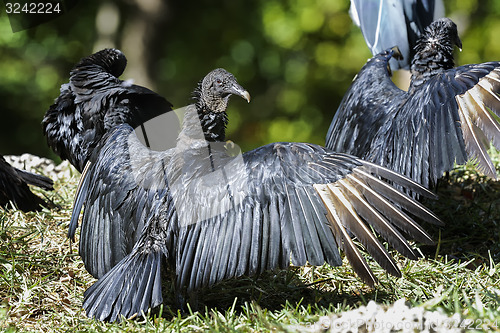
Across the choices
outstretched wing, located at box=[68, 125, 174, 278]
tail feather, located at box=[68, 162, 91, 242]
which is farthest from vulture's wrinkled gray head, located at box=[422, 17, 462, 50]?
tail feather, located at box=[68, 162, 91, 242]

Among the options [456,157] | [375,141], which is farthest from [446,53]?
[456,157]

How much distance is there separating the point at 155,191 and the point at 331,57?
7708 millimetres

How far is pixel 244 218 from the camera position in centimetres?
280

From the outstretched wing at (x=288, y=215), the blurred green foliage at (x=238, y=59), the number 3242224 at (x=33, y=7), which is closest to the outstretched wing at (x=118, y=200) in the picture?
the outstretched wing at (x=288, y=215)

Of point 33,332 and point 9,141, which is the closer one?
point 33,332

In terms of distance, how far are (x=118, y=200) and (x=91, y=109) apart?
110 centimetres

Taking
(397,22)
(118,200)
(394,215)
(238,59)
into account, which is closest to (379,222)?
(394,215)

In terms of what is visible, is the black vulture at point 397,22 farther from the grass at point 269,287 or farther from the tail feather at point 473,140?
the tail feather at point 473,140

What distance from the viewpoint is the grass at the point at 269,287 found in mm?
2777

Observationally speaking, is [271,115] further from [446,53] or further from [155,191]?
[155,191]

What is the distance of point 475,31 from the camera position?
9.52m

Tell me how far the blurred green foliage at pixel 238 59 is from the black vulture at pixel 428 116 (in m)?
5.79

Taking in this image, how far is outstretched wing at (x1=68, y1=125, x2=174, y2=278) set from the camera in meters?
3.07

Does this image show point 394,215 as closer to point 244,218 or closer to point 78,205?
point 244,218
